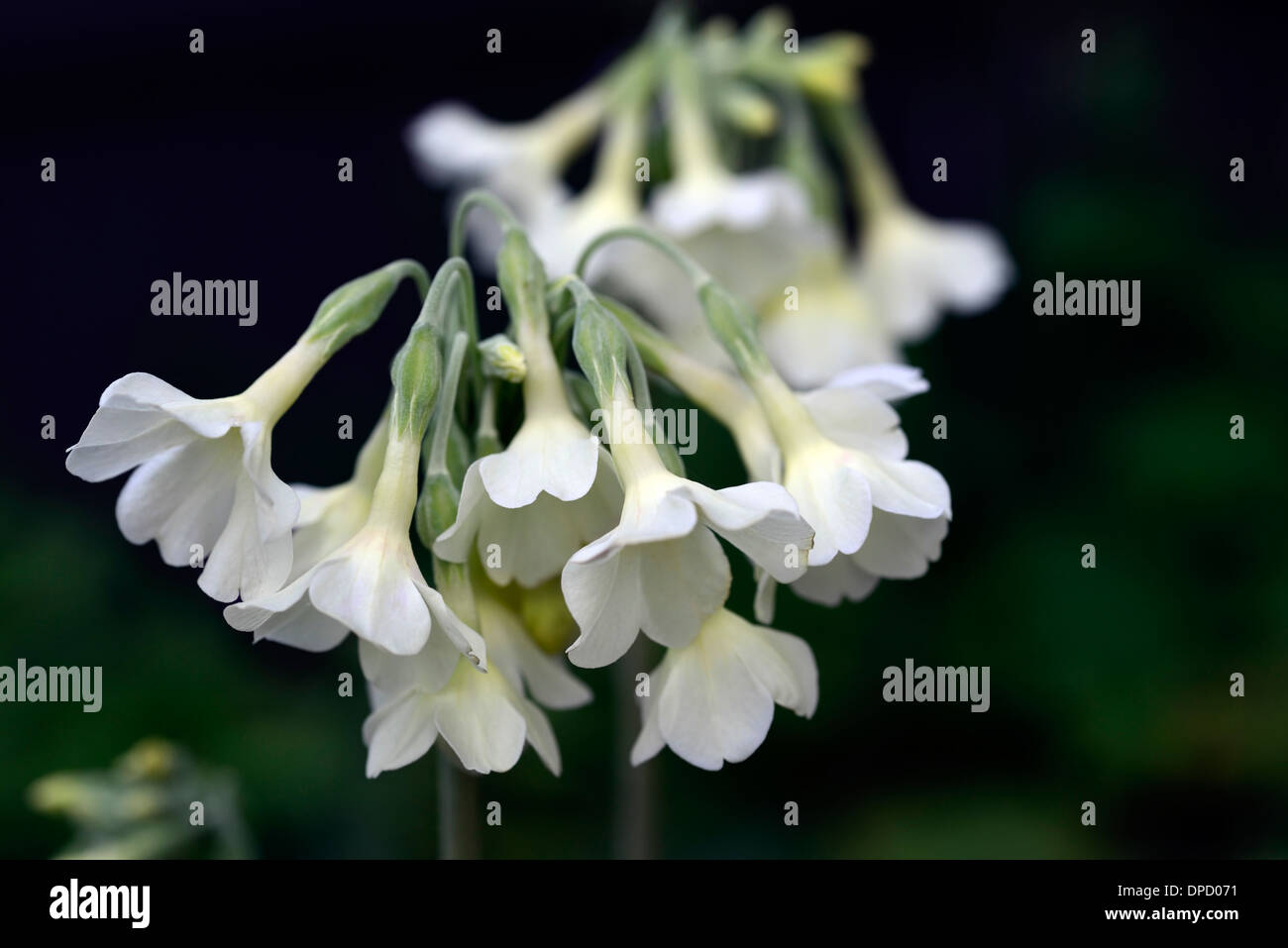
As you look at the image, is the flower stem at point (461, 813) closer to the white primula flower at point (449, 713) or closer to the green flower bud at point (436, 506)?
the white primula flower at point (449, 713)

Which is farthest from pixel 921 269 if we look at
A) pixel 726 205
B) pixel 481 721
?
pixel 481 721

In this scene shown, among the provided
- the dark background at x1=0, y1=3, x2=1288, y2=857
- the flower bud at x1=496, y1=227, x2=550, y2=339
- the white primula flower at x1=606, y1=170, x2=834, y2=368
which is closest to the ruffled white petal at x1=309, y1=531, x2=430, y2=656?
the flower bud at x1=496, y1=227, x2=550, y2=339

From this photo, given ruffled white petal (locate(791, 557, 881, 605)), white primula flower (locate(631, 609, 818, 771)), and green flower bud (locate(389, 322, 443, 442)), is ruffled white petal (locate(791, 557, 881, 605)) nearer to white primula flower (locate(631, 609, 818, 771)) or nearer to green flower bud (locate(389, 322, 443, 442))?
white primula flower (locate(631, 609, 818, 771))

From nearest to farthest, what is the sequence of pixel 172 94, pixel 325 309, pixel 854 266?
pixel 325 309 → pixel 854 266 → pixel 172 94

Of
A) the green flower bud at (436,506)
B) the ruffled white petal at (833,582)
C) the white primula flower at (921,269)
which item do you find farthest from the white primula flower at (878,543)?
the white primula flower at (921,269)

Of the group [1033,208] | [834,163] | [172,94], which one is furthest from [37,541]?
[1033,208]

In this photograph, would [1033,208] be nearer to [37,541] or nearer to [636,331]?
[636,331]

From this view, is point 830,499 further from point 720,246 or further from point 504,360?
point 720,246
